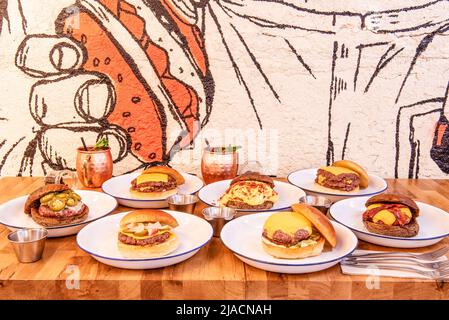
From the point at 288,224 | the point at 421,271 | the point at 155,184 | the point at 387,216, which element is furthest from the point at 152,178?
the point at 421,271

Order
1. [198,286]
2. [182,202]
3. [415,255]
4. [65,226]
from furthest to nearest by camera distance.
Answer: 1. [182,202]
2. [65,226]
3. [415,255]
4. [198,286]

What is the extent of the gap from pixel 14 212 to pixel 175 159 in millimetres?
819

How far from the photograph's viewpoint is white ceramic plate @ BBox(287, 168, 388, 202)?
1795 millimetres

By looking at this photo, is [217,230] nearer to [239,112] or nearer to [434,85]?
[239,112]

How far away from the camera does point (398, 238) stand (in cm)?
136

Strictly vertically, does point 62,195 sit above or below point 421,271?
above

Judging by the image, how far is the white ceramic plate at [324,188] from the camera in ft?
5.89

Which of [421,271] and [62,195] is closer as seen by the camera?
[421,271]

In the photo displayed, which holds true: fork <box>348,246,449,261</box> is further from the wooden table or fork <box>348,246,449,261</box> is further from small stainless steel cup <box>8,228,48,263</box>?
small stainless steel cup <box>8,228,48,263</box>

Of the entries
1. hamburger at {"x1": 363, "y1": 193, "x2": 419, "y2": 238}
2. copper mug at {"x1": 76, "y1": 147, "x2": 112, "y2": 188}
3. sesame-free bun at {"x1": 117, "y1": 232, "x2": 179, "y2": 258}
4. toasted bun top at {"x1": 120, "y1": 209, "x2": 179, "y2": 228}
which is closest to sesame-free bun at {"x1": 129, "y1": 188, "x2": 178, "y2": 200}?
copper mug at {"x1": 76, "y1": 147, "x2": 112, "y2": 188}

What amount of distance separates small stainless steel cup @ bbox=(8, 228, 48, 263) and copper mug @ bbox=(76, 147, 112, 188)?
23.3 inches

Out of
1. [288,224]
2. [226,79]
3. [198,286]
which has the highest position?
[226,79]

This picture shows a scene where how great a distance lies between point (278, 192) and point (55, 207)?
2.76 ft

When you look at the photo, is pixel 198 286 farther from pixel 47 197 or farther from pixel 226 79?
pixel 226 79
